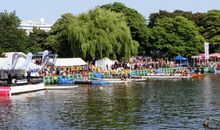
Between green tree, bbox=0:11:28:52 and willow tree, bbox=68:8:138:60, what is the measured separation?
9.09m

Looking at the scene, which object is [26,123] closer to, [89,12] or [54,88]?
[54,88]

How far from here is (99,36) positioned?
3391 inches

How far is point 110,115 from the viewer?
1419 inches

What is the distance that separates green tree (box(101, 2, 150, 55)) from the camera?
105938mm

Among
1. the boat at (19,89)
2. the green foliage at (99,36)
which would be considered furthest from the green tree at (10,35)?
the boat at (19,89)

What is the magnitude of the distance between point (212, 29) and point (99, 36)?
4268cm

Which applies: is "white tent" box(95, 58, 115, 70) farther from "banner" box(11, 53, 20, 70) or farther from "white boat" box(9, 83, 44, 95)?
"white boat" box(9, 83, 44, 95)

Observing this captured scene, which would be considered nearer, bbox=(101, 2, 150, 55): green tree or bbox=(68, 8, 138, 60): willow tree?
bbox=(68, 8, 138, 60): willow tree

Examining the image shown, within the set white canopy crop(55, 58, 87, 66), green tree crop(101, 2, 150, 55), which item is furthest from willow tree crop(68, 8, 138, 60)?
green tree crop(101, 2, 150, 55)

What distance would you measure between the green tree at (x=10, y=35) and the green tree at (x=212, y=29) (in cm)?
4895

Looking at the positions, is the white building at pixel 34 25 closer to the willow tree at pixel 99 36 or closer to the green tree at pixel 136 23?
the green tree at pixel 136 23

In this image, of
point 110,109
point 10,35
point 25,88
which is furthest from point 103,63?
point 110,109

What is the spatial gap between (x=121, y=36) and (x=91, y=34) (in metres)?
5.39

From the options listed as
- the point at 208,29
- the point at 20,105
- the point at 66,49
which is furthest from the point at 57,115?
the point at 208,29
